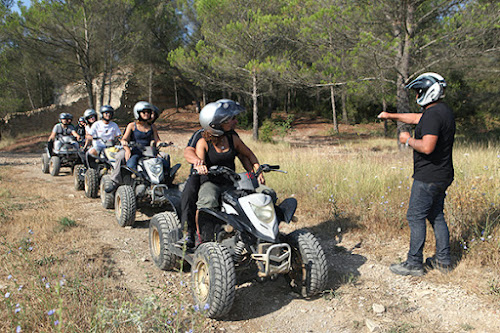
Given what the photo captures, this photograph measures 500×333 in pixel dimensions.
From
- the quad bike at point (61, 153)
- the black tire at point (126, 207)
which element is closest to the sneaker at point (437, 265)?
the black tire at point (126, 207)

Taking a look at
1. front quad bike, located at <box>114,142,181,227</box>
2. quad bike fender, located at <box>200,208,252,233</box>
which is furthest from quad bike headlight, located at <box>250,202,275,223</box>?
front quad bike, located at <box>114,142,181,227</box>

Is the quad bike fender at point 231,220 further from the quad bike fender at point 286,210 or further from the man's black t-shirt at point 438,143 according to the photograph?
the man's black t-shirt at point 438,143

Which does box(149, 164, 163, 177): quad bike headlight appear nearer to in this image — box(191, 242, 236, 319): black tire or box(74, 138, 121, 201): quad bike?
box(74, 138, 121, 201): quad bike

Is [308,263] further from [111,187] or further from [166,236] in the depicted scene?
[111,187]

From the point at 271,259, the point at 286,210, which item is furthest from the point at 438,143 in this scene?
the point at 271,259

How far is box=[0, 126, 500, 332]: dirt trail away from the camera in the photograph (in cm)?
304

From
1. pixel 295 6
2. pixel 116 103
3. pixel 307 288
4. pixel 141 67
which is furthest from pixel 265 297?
pixel 116 103

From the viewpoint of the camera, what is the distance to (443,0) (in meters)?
10.1

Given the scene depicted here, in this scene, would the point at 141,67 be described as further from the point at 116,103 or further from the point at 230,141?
the point at 230,141

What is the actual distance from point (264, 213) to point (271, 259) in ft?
1.29

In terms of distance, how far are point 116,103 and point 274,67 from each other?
19.7 m

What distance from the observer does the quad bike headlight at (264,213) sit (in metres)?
3.21

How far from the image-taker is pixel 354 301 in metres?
3.42

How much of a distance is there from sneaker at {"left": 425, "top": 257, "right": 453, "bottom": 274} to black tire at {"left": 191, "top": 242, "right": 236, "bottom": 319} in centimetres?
217
